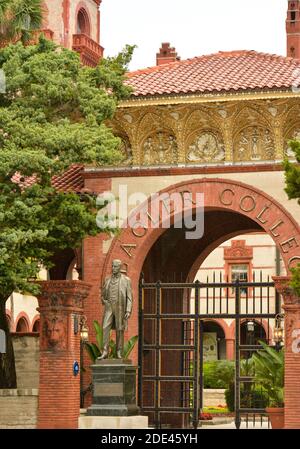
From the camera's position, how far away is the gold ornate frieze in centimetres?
3228

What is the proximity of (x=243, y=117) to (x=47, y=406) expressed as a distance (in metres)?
8.56

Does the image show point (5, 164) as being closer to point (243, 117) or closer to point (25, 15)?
point (25, 15)

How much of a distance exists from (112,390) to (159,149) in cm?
746

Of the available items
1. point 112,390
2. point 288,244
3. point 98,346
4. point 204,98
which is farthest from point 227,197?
point 112,390

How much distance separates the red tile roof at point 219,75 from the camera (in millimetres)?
32469

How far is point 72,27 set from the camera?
55812 mm

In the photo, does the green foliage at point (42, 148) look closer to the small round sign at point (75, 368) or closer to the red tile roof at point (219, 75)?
the small round sign at point (75, 368)

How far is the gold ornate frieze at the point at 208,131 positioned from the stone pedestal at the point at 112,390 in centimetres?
655

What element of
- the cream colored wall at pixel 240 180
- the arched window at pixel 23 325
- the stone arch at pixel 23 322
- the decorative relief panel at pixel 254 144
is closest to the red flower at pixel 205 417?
the cream colored wall at pixel 240 180

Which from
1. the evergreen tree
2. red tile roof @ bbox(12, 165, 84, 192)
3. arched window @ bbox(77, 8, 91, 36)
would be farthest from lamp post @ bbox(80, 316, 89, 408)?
arched window @ bbox(77, 8, 91, 36)

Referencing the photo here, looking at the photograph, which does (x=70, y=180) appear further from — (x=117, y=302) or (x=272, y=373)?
(x=272, y=373)

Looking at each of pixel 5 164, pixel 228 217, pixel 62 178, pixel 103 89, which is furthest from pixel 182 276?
pixel 5 164

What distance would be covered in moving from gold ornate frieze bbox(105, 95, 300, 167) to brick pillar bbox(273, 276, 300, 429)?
4.51m

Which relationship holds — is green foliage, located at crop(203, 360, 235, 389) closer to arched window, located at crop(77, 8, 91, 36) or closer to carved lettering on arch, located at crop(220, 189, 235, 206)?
arched window, located at crop(77, 8, 91, 36)
